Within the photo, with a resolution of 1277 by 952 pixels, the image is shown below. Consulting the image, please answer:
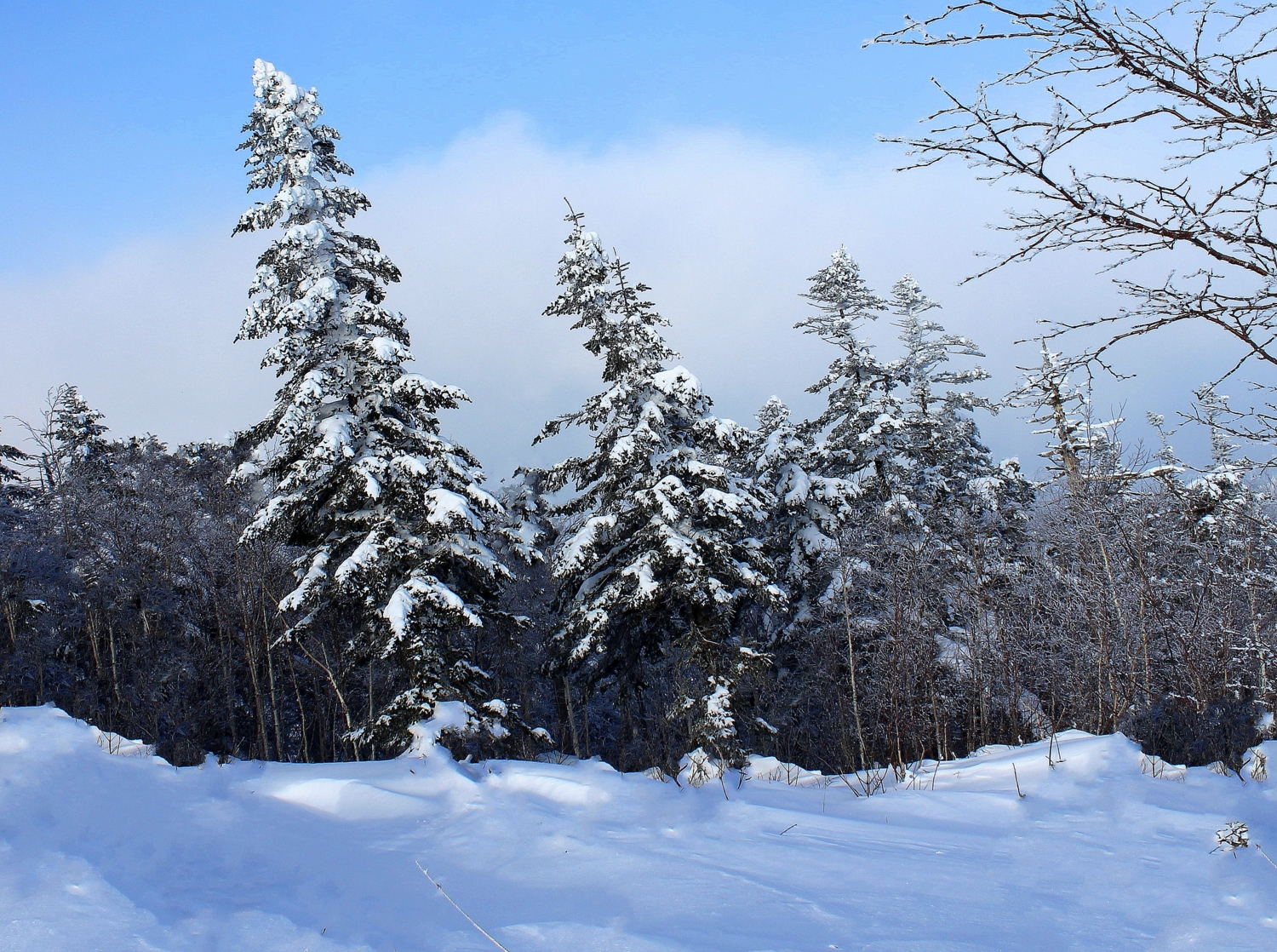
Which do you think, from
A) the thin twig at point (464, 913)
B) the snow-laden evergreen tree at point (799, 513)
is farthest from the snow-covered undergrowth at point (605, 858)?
the snow-laden evergreen tree at point (799, 513)

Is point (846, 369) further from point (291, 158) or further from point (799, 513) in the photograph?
point (291, 158)

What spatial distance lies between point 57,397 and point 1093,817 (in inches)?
1494

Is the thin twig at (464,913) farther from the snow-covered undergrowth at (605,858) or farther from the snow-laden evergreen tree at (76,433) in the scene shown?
the snow-laden evergreen tree at (76,433)

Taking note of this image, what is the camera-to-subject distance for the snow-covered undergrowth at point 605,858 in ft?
12.6

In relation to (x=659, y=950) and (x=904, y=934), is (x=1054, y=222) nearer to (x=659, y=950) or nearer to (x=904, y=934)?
(x=904, y=934)

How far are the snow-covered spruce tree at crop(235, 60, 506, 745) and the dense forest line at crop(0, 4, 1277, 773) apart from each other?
0.20ft

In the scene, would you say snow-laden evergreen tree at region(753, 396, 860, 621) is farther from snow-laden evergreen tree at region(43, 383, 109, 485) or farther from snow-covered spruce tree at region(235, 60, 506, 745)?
snow-laden evergreen tree at region(43, 383, 109, 485)

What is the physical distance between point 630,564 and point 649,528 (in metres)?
0.89

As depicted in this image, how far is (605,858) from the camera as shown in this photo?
5223 millimetres

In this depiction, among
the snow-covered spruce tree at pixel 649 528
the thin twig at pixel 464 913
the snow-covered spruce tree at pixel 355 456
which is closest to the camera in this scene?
the thin twig at pixel 464 913

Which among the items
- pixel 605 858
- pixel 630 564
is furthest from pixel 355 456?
pixel 605 858

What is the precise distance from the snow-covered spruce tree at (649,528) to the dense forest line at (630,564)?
82 mm

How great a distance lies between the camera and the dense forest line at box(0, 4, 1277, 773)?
13633mm

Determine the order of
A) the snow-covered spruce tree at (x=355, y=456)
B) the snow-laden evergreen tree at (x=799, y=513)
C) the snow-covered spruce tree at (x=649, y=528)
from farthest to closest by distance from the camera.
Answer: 1. the snow-laden evergreen tree at (x=799, y=513)
2. the snow-covered spruce tree at (x=649, y=528)
3. the snow-covered spruce tree at (x=355, y=456)
